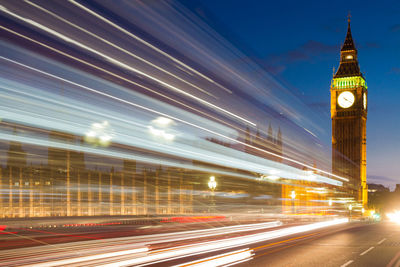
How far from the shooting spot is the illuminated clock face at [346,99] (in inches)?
4094

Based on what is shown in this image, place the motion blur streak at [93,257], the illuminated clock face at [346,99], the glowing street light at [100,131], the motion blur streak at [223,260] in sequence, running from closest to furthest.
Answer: the motion blur streak at [93,257] → the motion blur streak at [223,260] → the glowing street light at [100,131] → the illuminated clock face at [346,99]

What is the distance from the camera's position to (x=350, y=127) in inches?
4085

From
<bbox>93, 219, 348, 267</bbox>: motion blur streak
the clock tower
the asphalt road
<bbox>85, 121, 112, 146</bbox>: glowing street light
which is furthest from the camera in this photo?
the clock tower

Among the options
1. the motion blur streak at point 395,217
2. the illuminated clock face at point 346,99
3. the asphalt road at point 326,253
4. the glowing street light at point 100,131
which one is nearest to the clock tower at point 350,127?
the illuminated clock face at point 346,99

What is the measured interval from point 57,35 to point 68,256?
715 cm

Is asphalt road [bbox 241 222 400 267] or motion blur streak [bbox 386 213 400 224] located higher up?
asphalt road [bbox 241 222 400 267]

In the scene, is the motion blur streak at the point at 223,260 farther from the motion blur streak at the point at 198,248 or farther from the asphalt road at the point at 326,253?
the motion blur streak at the point at 198,248

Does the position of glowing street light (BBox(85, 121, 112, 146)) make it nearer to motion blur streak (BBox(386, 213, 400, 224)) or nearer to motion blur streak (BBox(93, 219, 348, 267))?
motion blur streak (BBox(93, 219, 348, 267))

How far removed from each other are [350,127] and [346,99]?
724cm

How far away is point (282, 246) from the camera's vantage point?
1642cm

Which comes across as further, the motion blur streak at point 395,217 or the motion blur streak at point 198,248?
the motion blur streak at point 395,217

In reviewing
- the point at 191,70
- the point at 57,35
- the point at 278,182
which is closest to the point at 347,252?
the point at 191,70

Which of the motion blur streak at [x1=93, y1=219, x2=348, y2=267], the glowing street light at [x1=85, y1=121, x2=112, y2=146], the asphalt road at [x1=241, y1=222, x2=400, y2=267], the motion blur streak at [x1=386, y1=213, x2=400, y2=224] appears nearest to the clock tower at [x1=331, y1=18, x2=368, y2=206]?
the motion blur streak at [x1=386, y1=213, x2=400, y2=224]

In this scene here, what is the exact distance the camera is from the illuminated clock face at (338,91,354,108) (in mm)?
104000
